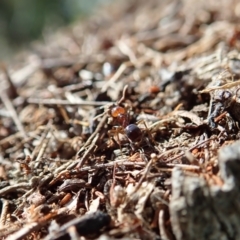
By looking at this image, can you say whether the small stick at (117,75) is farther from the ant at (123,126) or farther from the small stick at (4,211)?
the small stick at (4,211)

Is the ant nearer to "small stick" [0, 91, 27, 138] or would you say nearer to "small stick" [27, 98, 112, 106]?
"small stick" [27, 98, 112, 106]

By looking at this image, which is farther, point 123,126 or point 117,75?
point 117,75

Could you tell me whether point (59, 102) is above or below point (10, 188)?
above

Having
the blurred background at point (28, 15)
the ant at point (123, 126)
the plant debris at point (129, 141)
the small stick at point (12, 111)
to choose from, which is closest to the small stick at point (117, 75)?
the plant debris at point (129, 141)

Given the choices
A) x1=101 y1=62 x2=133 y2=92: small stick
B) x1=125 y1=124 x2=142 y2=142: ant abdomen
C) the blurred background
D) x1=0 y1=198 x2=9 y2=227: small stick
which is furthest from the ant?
the blurred background

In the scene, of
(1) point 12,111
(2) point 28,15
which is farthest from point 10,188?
(2) point 28,15

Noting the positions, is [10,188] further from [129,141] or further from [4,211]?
[129,141]

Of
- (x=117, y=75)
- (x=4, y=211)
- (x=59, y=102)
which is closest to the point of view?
(x=4, y=211)

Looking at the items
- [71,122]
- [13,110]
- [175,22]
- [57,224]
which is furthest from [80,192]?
[175,22]
